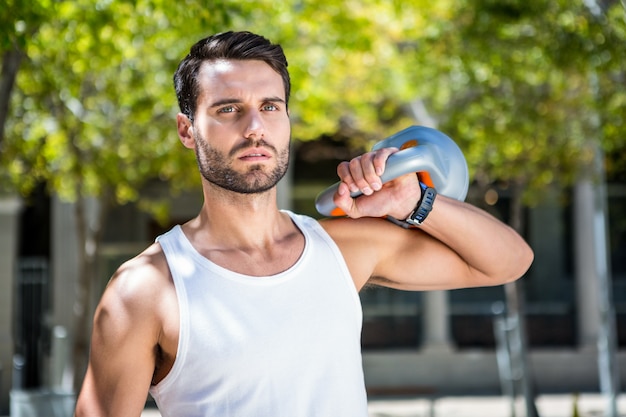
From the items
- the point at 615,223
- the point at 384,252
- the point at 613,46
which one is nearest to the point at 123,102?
the point at 613,46

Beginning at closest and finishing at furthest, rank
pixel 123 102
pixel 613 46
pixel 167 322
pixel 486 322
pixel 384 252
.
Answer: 1. pixel 167 322
2. pixel 384 252
3. pixel 613 46
4. pixel 123 102
5. pixel 486 322

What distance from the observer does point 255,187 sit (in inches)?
85.6

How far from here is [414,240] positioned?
244 cm

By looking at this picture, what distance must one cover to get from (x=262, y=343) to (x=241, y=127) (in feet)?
1.57

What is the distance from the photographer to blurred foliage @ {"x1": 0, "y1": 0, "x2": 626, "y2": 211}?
7840 millimetres

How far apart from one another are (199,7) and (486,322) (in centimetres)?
1146

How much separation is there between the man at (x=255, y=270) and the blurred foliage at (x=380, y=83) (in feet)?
15.6

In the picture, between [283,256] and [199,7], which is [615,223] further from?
[283,256]

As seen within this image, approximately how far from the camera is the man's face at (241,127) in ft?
6.98

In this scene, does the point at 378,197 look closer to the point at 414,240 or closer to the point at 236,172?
the point at 414,240

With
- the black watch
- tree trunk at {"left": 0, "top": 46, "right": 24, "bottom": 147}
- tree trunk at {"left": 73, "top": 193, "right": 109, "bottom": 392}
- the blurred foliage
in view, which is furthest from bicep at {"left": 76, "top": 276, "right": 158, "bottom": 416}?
tree trunk at {"left": 73, "top": 193, "right": 109, "bottom": 392}

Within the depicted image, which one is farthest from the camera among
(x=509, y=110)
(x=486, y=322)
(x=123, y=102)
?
(x=486, y=322)

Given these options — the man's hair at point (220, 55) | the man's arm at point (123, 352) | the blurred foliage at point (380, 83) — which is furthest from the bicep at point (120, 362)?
the blurred foliage at point (380, 83)

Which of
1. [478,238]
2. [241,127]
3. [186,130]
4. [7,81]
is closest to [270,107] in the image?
[241,127]
